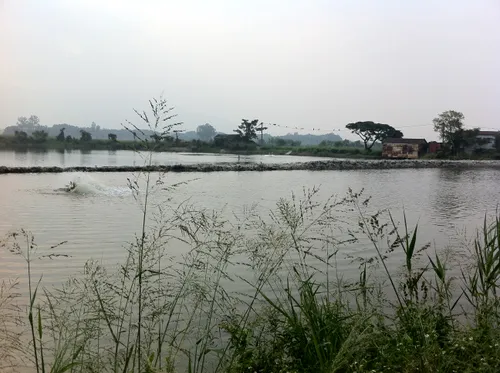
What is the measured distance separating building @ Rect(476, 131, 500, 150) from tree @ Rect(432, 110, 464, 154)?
12.9ft

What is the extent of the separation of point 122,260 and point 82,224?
3.54m

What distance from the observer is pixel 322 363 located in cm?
224

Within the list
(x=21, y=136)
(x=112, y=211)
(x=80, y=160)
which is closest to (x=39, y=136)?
(x=21, y=136)

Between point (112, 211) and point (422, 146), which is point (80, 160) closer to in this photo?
point (112, 211)

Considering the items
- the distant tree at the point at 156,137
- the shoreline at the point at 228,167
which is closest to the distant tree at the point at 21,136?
the shoreline at the point at 228,167

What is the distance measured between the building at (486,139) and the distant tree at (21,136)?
200 ft

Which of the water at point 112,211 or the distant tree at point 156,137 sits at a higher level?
the distant tree at point 156,137

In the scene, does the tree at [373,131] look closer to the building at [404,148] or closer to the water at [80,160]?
the building at [404,148]

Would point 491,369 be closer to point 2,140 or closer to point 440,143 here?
point 2,140

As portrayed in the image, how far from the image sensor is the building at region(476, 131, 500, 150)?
5741cm

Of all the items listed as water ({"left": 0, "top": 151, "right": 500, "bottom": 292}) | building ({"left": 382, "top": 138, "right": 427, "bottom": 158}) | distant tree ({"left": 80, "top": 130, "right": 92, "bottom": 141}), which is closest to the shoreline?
water ({"left": 0, "top": 151, "right": 500, "bottom": 292})

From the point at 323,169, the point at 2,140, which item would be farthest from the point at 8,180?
the point at 2,140

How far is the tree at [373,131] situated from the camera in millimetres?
66500

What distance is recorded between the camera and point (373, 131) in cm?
6675
